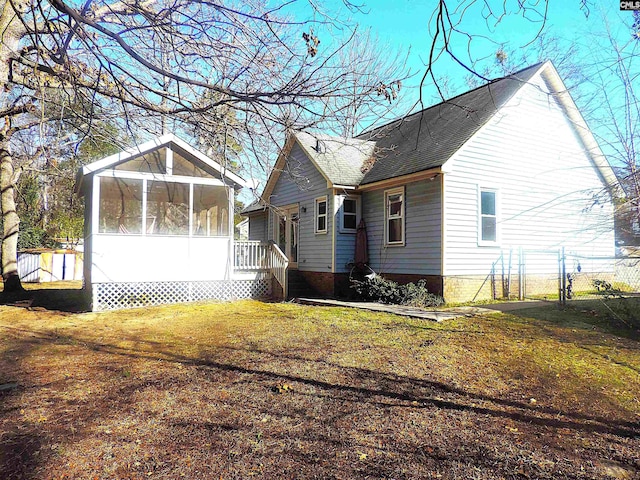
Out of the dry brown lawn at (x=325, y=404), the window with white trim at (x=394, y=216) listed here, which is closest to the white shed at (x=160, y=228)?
the dry brown lawn at (x=325, y=404)

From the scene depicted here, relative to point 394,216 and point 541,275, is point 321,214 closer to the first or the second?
point 394,216

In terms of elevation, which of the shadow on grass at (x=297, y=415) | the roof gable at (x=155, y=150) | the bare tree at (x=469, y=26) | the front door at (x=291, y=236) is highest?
the roof gable at (x=155, y=150)

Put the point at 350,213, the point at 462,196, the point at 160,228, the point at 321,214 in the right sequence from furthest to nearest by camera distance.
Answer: the point at 321,214
the point at 350,213
the point at 160,228
the point at 462,196

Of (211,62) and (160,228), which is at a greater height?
(211,62)

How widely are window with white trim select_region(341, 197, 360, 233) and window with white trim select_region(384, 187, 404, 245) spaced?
126 centimetres

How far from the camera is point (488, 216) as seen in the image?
11.5 m

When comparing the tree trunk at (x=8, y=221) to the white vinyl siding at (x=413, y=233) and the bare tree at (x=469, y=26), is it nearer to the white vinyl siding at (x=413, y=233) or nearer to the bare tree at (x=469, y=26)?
the white vinyl siding at (x=413, y=233)

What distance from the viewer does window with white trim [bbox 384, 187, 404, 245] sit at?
39.7 feet

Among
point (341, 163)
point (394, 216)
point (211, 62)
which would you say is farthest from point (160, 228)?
point (211, 62)

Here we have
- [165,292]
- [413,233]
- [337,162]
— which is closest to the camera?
[413,233]

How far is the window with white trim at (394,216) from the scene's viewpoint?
12.1m

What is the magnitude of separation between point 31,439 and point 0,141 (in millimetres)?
11820

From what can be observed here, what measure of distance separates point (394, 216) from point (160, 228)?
23.6 ft

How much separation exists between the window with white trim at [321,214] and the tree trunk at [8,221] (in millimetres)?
10374
